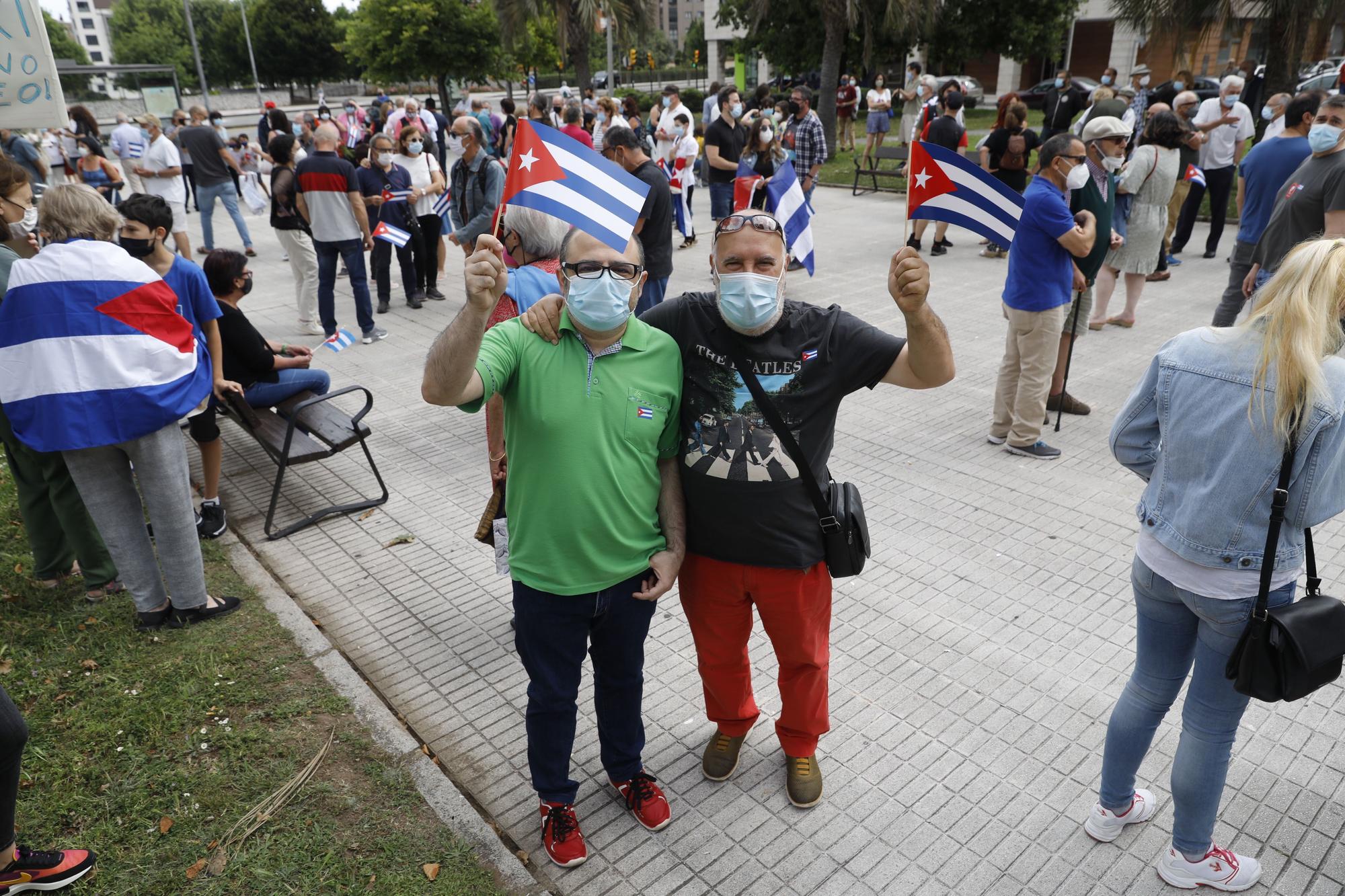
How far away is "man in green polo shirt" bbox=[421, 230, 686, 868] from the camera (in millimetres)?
2553

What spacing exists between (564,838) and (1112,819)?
1.87m

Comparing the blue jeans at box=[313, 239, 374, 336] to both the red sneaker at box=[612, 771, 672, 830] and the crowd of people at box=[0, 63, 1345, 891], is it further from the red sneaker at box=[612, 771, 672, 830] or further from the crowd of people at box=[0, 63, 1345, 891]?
the red sneaker at box=[612, 771, 672, 830]

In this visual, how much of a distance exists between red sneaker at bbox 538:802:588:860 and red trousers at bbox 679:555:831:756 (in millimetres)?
633

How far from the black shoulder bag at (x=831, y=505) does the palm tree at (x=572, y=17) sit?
26.8m

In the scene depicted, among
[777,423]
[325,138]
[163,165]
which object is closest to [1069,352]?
[777,423]

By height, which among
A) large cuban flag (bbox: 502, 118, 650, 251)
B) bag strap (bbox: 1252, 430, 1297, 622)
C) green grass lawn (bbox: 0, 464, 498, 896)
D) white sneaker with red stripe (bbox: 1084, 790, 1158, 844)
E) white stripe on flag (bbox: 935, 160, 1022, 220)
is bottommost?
green grass lawn (bbox: 0, 464, 498, 896)

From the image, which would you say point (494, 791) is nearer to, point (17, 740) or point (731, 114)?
point (17, 740)

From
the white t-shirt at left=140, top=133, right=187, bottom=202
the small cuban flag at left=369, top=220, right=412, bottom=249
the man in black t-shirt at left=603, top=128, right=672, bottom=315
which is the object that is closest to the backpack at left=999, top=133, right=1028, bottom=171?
the man in black t-shirt at left=603, top=128, right=672, bottom=315

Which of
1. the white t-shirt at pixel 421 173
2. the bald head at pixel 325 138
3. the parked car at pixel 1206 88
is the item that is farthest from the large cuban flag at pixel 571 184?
the parked car at pixel 1206 88

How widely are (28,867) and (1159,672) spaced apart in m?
3.64

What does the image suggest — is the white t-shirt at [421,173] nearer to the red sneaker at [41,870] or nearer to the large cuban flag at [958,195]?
the large cuban flag at [958,195]

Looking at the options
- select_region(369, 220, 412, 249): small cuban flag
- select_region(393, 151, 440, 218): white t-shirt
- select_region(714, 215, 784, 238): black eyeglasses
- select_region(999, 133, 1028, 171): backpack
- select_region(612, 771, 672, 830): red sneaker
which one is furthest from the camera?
select_region(999, 133, 1028, 171): backpack

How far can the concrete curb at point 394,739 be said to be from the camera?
2979 mm

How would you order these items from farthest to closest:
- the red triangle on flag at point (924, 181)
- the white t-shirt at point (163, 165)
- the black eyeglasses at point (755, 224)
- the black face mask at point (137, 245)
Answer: the white t-shirt at point (163, 165)
the black face mask at point (137, 245)
the red triangle on flag at point (924, 181)
the black eyeglasses at point (755, 224)
